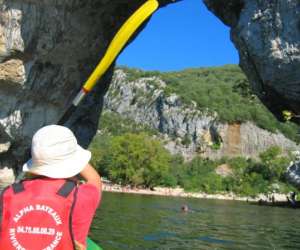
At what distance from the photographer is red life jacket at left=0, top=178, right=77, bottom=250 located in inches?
91.6

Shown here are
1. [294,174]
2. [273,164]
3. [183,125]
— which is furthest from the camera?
[183,125]

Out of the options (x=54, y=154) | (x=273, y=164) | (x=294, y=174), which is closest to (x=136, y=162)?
(x=273, y=164)

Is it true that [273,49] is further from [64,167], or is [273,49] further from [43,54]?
[64,167]

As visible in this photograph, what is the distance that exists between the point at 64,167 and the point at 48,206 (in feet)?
0.73

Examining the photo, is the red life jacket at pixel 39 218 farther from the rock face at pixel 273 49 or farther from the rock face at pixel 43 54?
the rock face at pixel 43 54

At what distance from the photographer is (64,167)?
2461 millimetres

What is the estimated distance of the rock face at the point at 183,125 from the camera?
288 feet

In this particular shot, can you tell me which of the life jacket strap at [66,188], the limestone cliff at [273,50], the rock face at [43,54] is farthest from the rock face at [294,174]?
the rock face at [43,54]

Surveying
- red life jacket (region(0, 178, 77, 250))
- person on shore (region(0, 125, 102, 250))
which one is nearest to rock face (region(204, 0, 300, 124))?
person on shore (region(0, 125, 102, 250))

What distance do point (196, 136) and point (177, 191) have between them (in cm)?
2688

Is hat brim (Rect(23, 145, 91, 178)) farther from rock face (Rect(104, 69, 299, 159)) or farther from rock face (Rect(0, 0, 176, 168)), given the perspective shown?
rock face (Rect(104, 69, 299, 159))

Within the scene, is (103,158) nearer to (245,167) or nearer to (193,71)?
(245,167)

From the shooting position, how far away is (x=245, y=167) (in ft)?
254

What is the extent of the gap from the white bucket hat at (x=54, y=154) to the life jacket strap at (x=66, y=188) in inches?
1.9
